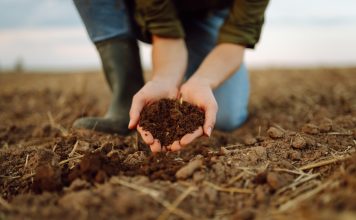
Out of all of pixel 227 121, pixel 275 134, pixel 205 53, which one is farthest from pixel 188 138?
pixel 205 53

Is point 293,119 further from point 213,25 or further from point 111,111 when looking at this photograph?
point 111,111

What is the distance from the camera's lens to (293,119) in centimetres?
304

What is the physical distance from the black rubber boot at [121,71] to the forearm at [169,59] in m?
0.22

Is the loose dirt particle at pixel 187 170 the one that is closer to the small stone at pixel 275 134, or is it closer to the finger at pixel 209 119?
the finger at pixel 209 119

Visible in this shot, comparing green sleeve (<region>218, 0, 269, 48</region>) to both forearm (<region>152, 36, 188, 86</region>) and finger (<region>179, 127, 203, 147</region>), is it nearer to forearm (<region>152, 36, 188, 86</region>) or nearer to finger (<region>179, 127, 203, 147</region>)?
forearm (<region>152, 36, 188, 86</region>)

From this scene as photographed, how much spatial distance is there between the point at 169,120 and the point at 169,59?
613 mm

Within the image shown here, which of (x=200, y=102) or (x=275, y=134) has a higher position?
(x=200, y=102)

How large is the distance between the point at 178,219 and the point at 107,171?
0.36 m

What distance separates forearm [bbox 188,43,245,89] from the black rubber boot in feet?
1.74

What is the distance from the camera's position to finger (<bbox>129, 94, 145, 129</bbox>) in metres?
1.96

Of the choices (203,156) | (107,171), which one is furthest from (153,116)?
(107,171)

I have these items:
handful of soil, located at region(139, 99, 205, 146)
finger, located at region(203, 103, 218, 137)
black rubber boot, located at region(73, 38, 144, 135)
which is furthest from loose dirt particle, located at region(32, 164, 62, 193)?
black rubber boot, located at region(73, 38, 144, 135)

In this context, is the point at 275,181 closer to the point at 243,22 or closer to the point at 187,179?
the point at 187,179

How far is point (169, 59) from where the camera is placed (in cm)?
253
